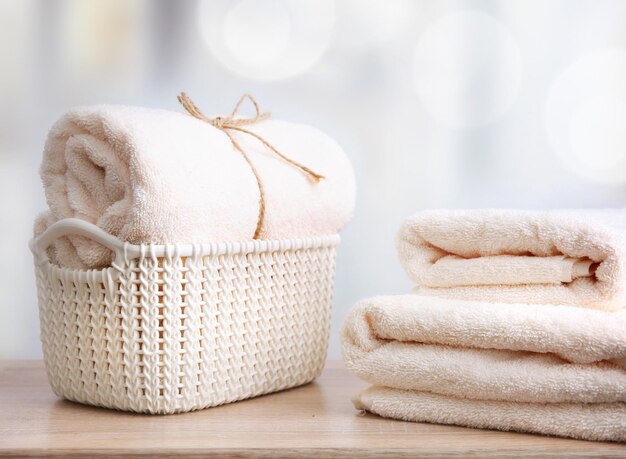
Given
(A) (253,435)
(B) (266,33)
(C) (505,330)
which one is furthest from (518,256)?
(B) (266,33)

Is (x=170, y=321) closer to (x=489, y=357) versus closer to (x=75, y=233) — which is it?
(x=75, y=233)

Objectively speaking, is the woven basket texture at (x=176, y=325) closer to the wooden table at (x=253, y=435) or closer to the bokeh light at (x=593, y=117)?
the wooden table at (x=253, y=435)

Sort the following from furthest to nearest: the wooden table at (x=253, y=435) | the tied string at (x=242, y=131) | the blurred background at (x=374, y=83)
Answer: the blurred background at (x=374, y=83)
the tied string at (x=242, y=131)
the wooden table at (x=253, y=435)

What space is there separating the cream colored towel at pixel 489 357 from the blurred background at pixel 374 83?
0.42m

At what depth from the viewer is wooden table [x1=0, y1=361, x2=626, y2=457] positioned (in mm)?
715

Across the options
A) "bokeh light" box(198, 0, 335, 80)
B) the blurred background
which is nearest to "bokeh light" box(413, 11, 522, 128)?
the blurred background

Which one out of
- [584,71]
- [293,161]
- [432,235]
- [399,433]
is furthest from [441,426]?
[584,71]

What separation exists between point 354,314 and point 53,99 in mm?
612

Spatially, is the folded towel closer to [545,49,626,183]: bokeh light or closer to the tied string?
the tied string

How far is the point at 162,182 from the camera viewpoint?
0.78 metres

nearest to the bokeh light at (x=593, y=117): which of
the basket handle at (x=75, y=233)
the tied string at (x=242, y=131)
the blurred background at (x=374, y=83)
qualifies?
the blurred background at (x=374, y=83)

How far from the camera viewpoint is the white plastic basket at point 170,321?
2.64ft

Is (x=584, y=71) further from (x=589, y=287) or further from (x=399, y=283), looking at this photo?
(x=589, y=287)

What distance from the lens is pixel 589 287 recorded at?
79 centimetres
